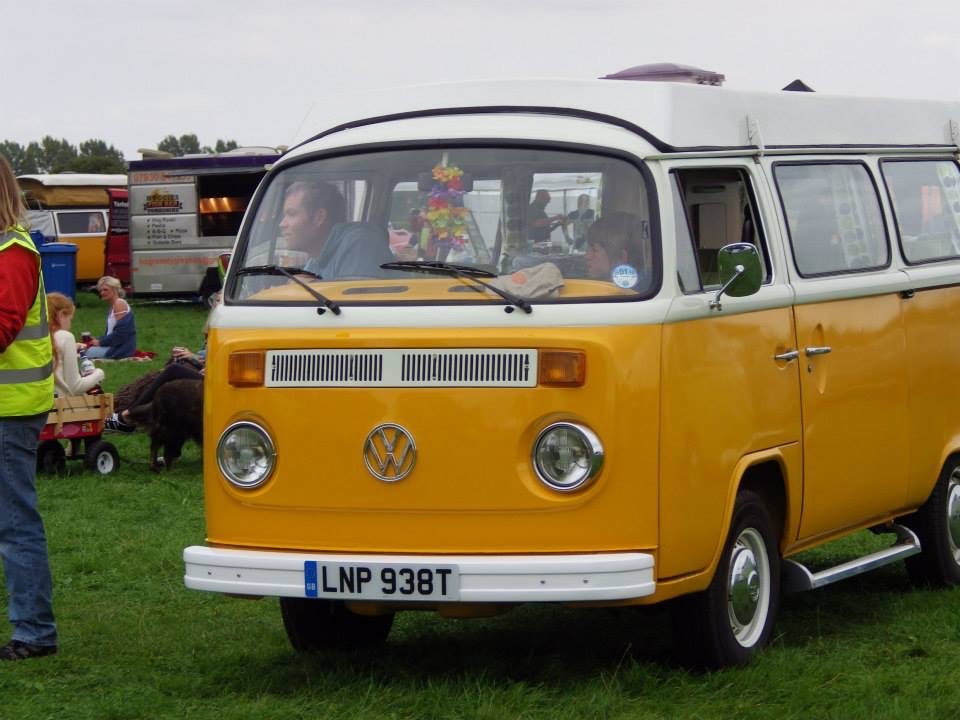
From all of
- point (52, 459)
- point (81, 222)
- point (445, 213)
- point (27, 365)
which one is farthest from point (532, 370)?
point (81, 222)

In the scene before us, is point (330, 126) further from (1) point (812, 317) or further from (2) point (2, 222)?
(1) point (812, 317)

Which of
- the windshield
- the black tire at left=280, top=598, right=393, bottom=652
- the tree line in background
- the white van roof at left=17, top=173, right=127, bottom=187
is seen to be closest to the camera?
the windshield

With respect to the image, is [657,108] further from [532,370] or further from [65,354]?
[65,354]

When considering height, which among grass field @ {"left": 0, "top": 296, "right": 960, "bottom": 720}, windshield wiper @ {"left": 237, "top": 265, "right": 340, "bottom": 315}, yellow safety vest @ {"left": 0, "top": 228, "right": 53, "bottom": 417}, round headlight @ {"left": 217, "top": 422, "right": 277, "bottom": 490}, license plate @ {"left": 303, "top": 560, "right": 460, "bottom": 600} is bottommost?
grass field @ {"left": 0, "top": 296, "right": 960, "bottom": 720}

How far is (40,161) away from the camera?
354 feet

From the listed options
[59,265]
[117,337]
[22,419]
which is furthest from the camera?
[59,265]

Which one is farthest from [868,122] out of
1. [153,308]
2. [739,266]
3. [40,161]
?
[40,161]

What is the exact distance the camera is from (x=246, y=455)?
6645 millimetres

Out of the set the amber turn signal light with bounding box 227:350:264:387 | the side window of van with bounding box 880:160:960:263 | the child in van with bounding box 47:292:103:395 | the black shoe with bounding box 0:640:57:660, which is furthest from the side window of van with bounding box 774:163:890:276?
the child in van with bounding box 47:292:103:395

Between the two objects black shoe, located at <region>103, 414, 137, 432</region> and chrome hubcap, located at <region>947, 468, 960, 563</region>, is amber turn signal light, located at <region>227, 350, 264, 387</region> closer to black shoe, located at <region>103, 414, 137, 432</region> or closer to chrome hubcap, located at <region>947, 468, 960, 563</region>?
chrome hubcap, located at <region>947, 468, 960, 563</region>

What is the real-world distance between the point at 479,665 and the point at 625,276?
5.53 ft

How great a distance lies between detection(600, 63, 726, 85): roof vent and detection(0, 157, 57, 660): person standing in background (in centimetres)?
275

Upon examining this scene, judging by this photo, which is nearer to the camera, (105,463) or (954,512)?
(954,512)

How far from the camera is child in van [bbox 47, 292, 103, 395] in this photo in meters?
→ 13.2
